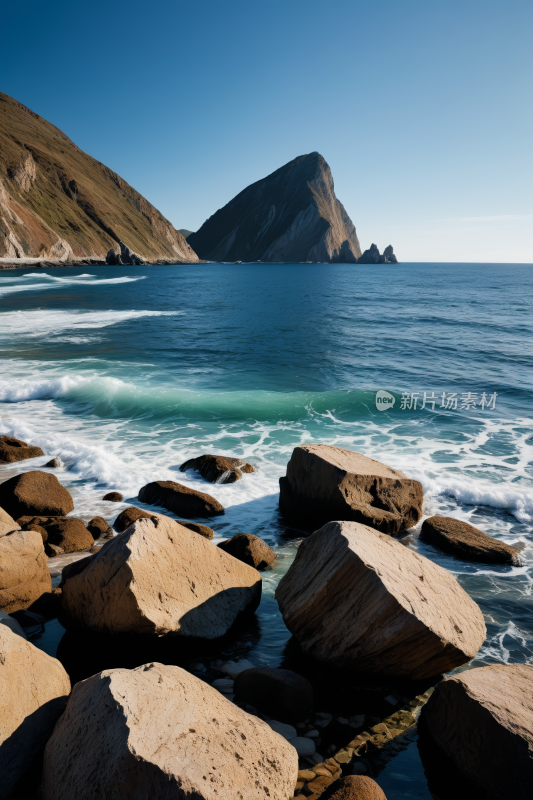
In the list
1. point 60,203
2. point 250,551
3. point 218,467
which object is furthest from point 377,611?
point 60,203

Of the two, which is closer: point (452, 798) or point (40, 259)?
point (452, 798)

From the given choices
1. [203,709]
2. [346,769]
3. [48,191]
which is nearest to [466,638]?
[346,769]

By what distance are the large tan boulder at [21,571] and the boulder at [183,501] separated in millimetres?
2858

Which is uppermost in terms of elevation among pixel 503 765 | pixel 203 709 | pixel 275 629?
pixel 203 709

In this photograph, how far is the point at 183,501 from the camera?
27.5 ft

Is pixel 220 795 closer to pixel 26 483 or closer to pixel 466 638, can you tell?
pixel 466 638

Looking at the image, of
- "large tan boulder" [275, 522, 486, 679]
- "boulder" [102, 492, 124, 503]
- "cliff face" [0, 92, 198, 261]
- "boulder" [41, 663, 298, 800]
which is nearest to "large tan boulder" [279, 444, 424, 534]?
"large tan boulder" [275, 522, 486, 679]

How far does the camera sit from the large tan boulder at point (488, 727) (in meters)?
3.33

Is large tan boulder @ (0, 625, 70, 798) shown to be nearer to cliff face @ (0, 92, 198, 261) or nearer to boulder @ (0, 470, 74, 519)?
boulder @ (0, 470, 74, 519)

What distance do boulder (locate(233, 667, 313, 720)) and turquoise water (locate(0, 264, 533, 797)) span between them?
69cm

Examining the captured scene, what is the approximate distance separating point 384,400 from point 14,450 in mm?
10995

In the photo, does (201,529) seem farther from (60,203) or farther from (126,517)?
(60,203)

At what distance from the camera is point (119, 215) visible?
142000mm

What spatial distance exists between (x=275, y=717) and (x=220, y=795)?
57.3 inches
